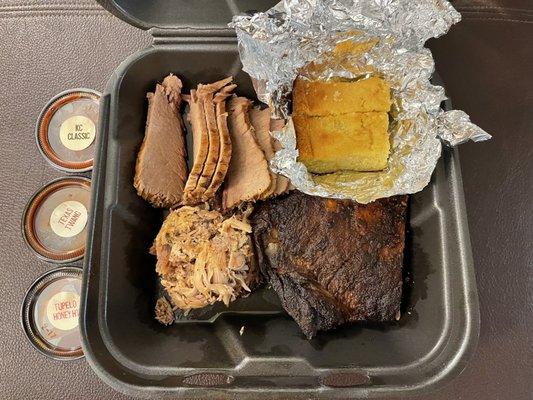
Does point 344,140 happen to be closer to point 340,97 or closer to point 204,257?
point 340,97

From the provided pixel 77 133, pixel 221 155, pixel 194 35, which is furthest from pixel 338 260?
pixel 77 133

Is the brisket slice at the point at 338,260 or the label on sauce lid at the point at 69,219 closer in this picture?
the brisket slice at the point at 338,260

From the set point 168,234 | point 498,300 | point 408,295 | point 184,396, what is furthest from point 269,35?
point 498,300

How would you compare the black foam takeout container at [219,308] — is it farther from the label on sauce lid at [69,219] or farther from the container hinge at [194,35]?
the label on sauce lid at [69,219]

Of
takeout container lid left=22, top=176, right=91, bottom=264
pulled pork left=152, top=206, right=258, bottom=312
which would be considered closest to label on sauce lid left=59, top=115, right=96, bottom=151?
takeout container lid left=22, top=176, right=91, bottom=264

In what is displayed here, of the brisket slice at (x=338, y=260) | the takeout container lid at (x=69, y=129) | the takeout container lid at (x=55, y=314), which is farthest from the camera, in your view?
the takeout container lid at (x=69, y=129)

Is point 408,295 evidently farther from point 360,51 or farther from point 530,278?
point 360,51

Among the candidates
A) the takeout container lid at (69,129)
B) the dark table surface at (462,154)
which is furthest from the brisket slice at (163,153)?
the dark table surface at (462,154)

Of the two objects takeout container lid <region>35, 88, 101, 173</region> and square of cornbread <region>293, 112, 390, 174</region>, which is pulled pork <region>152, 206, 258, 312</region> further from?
takeout container lid <region>35, 88, 101, 173</region>
